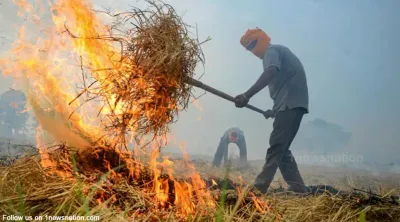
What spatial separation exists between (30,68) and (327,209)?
3.10 m

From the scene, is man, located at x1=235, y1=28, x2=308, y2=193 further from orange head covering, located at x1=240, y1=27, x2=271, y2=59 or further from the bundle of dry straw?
the bundle of dry straw

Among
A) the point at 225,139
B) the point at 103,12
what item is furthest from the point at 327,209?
the point at 225,139

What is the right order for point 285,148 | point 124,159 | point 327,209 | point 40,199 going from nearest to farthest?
point 40,199
point 327,209
point 124,159
point 285,148

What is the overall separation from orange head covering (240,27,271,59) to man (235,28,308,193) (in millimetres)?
387

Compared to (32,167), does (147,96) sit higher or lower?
higher

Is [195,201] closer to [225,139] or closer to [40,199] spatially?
[40,199]

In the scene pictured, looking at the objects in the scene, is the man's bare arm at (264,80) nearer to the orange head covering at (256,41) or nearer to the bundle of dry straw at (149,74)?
the orange head covering at (256,41)

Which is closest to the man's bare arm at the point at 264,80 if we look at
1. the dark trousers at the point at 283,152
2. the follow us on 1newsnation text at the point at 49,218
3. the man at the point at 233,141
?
the dark trousers at the point at 283,152

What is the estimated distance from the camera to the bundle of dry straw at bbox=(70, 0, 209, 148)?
2.62m

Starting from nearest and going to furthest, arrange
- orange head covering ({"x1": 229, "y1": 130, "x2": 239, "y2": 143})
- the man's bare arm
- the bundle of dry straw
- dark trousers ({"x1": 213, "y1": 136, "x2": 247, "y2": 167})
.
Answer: the bundle of dry straw, the man's bare arm, dark trousers ({"x1": 213, "y1": 136, "x2": 247, "y2": 167}), orange head covering ({"x1": 229, "y1": 130, "x2": 239, "y2": 143})

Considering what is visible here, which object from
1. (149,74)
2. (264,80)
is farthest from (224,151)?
(149,74)

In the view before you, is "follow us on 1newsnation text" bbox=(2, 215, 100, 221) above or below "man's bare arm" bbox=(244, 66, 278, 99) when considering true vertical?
below

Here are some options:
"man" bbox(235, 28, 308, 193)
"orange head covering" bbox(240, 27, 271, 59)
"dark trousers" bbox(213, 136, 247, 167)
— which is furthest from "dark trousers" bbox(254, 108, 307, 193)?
"dark trousers" bbox(213, 136, 247, 167)

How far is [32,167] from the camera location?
2.16 m
